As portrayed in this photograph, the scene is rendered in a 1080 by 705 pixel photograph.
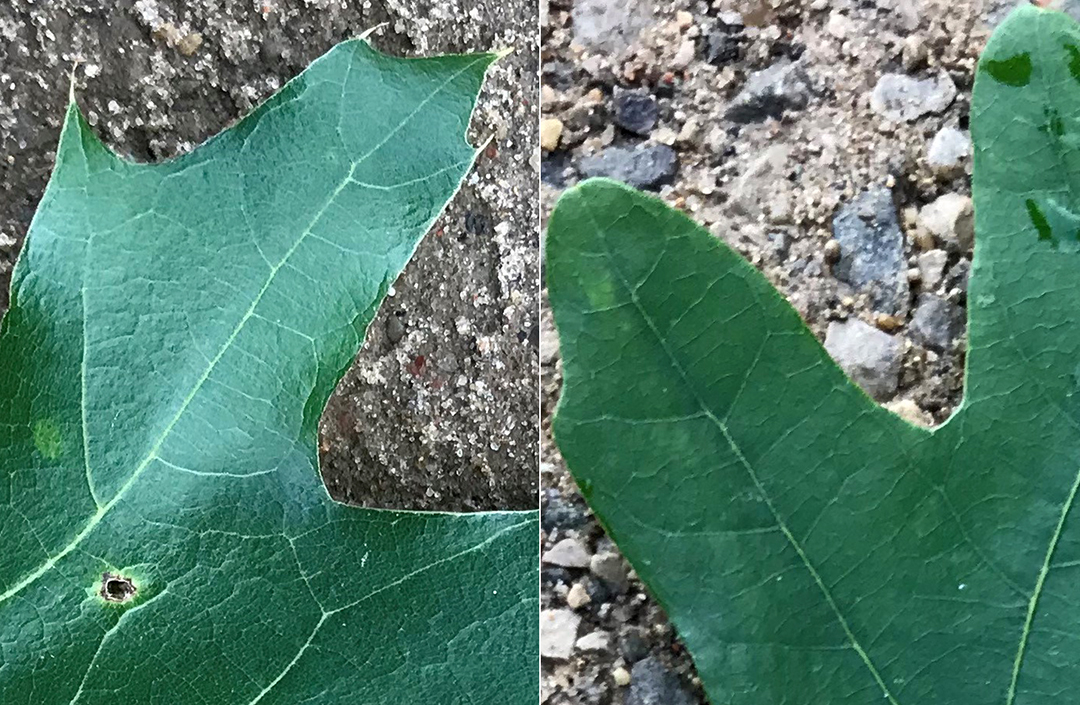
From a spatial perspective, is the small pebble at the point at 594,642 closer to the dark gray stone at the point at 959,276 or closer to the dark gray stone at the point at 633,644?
the dark gray stone at the point at 633,644

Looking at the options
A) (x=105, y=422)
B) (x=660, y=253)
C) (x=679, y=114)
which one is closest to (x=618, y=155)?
(x=679, y=114)

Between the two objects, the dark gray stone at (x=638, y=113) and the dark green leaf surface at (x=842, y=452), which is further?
the dark gray stone at (x=638, y=113)

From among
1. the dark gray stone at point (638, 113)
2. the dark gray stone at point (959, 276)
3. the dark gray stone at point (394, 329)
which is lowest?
the dark gray stone at point (959, 276)

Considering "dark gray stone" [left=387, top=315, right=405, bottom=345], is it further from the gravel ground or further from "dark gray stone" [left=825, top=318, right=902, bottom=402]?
"dark gray stone" [left=825, top=318, right=902, bottom=402]

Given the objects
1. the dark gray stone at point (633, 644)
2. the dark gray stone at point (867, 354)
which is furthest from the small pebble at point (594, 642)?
the dark gray stone at point (867, 354)

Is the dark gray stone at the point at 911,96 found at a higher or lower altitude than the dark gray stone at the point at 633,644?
higher

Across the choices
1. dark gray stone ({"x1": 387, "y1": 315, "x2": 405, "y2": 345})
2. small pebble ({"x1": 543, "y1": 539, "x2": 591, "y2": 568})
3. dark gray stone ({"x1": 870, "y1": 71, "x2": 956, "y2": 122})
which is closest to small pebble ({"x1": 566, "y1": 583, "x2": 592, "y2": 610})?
small pebble ({"x1": 543, "y1": 539, "x2": 591, "y2": 568})

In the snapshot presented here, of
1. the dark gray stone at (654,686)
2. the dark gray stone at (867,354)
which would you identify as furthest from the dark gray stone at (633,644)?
the dark gray stone at (867,354)

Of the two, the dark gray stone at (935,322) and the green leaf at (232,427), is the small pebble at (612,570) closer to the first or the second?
the green leaf at (232,427)
